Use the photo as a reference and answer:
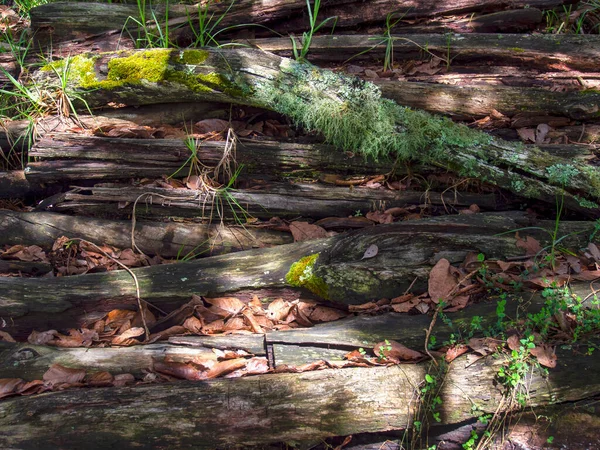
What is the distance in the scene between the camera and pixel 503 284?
121 inches

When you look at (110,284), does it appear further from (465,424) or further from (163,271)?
(465,424)

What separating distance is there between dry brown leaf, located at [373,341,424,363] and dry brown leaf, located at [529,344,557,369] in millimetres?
564

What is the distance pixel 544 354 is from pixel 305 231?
1.68 metres

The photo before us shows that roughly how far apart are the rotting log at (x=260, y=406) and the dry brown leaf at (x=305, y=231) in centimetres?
115

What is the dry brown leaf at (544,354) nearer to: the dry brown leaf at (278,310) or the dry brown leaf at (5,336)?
the dry brown leaf at (278,310)

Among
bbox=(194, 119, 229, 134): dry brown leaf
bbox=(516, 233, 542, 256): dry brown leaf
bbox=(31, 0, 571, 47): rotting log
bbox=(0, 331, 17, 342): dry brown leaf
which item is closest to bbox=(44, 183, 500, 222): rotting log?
bbox=(516, 233, 542, 256): dry brown leaf

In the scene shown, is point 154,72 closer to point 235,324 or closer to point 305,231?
point 305,231

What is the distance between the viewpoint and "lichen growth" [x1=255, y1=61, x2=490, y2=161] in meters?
3.70

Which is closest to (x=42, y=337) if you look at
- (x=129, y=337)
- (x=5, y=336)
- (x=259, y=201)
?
(x=5, y=336)

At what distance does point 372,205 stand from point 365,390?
1.44m

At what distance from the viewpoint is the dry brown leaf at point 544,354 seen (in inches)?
104

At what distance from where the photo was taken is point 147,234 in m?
3.76

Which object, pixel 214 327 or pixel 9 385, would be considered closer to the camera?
pixel 9 385

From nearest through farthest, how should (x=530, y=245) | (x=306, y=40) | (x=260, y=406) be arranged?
(x=260, y=406) → (x=530, y=245) → (x=306, y=40)
